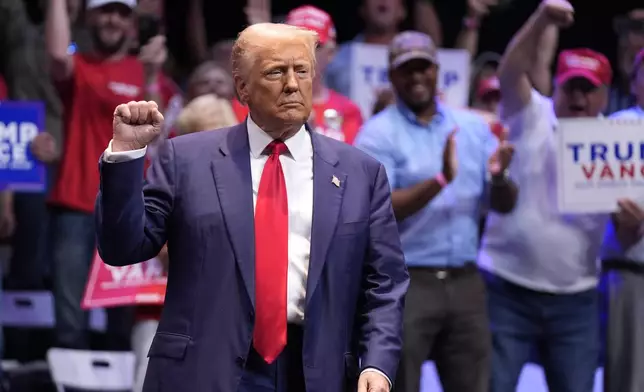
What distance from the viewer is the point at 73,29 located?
582 cm

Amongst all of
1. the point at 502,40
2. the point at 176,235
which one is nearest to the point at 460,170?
the point at 176,235

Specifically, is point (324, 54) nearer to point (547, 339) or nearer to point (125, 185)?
point (547, 339)

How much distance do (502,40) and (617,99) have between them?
1279mm

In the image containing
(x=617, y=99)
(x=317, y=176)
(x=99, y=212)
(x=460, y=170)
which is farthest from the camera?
(x=617, y=99)

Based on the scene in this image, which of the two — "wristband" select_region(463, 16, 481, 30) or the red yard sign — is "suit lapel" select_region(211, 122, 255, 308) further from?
"wristband" select_region(463, 16, 481, 30)

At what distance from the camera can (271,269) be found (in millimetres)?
2531

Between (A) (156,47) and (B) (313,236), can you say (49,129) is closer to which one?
(A) (156,47)

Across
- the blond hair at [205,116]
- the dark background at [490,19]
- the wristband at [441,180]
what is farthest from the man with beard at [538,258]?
the dark background at [490,19]

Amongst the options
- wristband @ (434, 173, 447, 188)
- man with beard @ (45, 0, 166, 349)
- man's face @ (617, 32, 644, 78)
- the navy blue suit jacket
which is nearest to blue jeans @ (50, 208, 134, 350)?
man with beard @ (45, 0, 166, 349)

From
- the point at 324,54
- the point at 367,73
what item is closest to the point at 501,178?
the point at 324,54

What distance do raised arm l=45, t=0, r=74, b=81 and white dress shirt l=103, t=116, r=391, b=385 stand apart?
94.4 inches

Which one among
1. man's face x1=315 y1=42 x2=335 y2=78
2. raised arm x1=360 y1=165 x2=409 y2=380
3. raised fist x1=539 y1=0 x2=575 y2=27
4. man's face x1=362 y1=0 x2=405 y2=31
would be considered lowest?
raised arm x1=360 y1=165 x2=409 y2=380

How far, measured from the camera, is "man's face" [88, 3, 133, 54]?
5.02m

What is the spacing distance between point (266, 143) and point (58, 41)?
8.11ft
